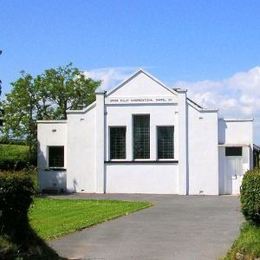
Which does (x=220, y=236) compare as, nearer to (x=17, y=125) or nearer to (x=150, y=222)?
(x=150, y=222)

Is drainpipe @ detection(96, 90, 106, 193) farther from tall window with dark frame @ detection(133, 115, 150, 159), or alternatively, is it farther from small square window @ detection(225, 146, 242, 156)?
small square window @ detection(225, 146, 242, 156)

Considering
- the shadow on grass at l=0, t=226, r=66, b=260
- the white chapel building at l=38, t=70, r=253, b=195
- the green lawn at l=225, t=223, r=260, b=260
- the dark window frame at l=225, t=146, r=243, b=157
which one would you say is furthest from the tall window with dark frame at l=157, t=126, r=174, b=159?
the shadow on grass at l=0, t=226, r=66, b=260

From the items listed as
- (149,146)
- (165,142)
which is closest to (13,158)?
(149,146)

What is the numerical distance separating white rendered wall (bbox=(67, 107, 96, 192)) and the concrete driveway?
1407 centimetres

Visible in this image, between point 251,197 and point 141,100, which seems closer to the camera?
point 251,197

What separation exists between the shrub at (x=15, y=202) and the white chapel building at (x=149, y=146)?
27.7m

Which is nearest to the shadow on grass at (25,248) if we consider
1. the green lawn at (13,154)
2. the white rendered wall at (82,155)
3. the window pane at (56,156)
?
the white rendered wall at (82,155)

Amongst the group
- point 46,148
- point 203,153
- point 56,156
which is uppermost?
point 46,148

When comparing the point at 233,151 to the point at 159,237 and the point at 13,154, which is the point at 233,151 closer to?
the point at 13,154

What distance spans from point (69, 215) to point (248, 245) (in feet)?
40.9

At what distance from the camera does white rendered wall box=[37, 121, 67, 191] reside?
4162 cm

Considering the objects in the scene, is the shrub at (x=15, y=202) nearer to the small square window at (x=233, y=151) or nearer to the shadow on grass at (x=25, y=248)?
the shadow on grass at (x=25, y=248)

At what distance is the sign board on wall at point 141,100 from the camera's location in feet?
131

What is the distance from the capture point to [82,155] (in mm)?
40812
